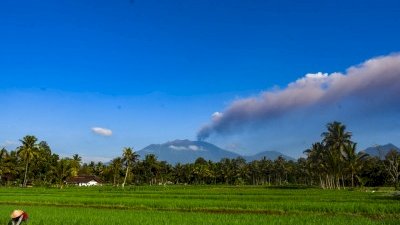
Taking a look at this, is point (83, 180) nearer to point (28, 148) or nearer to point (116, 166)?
point (116, 166)

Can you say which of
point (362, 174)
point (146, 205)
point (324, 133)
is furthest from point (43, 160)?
point (146, 205)

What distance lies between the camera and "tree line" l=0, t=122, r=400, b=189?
76125mm

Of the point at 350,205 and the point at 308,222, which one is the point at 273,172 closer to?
the point at 350,205

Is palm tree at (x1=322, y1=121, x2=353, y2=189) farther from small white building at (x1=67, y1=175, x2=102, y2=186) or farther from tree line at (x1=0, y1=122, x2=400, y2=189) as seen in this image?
small white building at (x1=67, y1=175, x2=102, y2=186)

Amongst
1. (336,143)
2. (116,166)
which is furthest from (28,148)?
(336,143)

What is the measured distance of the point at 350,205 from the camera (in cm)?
2741

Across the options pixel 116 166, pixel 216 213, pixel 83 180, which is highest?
pixel 116 166

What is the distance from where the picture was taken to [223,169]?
146 metres

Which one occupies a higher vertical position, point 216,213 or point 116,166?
point 116,166

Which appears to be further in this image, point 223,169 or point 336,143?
point 223,169

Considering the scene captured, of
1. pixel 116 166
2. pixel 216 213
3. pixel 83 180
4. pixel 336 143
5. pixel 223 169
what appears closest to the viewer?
pixel 216 213

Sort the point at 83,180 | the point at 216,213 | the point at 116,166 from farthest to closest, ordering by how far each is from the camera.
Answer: the point at 83,180
the point at 116,166
the point at 216,213

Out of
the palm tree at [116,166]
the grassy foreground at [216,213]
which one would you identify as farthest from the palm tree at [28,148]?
the grassy foreground at [216,213]

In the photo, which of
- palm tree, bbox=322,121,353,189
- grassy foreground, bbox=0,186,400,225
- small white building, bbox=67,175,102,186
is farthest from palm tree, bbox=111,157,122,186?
grassy foreground, bbox=0,186,400,225
